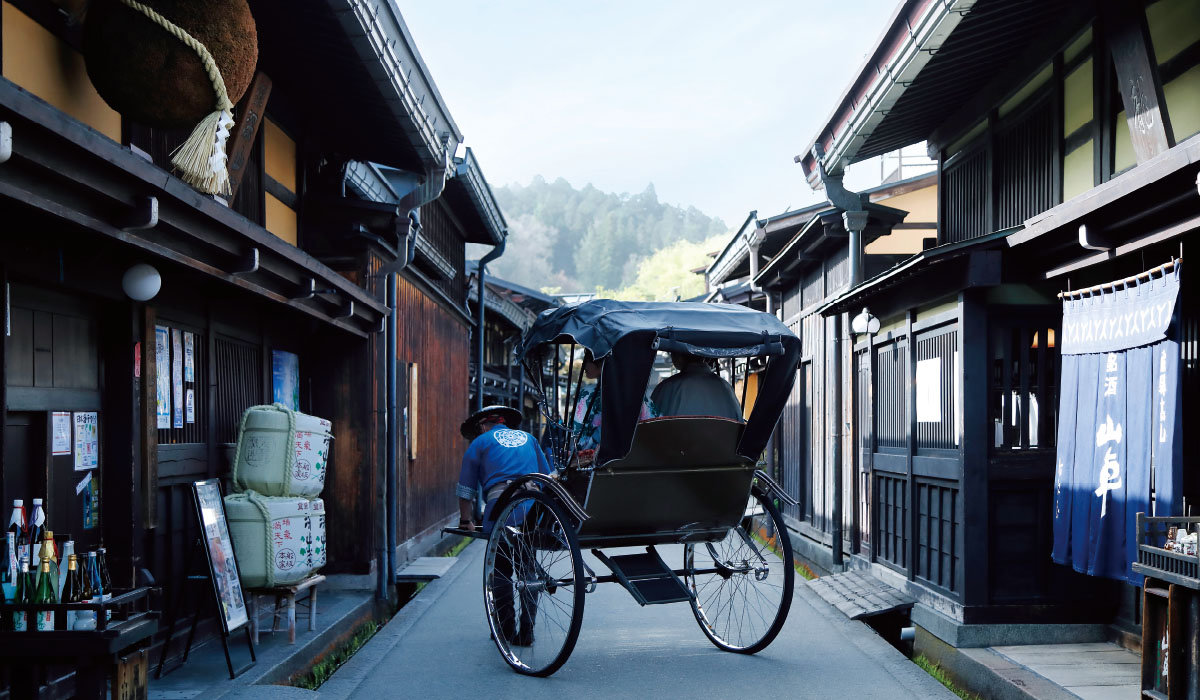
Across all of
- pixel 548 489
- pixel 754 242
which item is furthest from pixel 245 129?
pixel 754 242

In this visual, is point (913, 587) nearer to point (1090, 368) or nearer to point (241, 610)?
point (1090, 368)

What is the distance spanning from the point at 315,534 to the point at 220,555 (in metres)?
1.27

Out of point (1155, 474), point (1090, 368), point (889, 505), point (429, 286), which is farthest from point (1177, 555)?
point (429, 286)

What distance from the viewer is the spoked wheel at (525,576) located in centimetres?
703

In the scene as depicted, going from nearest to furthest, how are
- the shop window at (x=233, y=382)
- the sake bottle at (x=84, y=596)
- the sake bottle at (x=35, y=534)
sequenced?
the sake bottle at (x=84, y=596)
the sake bottle at (x=35, y=534)
the shop window at (x=233, y=382)

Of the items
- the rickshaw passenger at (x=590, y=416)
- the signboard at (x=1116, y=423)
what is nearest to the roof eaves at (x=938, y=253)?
the signboard at (x=1116, y=423)

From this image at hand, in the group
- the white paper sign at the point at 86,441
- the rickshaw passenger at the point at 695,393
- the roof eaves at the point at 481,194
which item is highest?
the roof eaves at the point at 481,194

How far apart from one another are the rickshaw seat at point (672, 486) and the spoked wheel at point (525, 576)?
328 mm

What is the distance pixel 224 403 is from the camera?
334 inches

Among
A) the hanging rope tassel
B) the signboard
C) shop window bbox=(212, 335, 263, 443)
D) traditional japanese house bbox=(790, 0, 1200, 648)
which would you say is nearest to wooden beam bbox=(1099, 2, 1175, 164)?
traditional japanese house bbox=(790, 0, 1200, 648)

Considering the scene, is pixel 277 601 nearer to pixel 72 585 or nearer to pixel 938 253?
pixel 72 585

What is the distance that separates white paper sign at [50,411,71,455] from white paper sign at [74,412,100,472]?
0.36 feet

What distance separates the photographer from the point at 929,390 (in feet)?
30.2

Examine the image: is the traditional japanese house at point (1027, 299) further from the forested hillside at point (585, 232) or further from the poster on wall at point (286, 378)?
the forested hillside at point (585, 232)
